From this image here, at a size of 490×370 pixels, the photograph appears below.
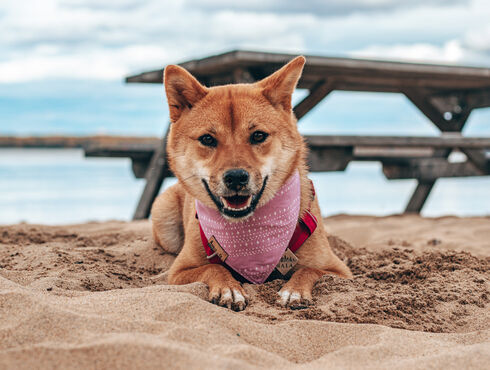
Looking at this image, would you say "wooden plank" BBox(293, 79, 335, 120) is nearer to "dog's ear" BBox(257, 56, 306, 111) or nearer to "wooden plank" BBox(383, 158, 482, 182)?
"wooden plank" BBox(383, 158, 482, 182)

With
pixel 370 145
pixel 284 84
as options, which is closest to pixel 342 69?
pixel 370 145

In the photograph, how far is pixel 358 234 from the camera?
494cm

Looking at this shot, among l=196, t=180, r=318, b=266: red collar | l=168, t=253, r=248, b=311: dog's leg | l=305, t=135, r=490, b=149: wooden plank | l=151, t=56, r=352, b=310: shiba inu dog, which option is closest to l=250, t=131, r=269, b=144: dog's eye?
l=151, t=56, r=352, b=310: shiba inu dog

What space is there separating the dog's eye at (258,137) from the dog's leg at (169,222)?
1480 mm

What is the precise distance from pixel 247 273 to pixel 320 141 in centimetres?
316

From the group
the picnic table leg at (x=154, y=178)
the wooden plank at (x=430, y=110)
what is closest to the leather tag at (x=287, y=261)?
the picnic table leg at (x=154, y=178)

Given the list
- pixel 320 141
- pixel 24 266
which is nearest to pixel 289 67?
pixel 24 266

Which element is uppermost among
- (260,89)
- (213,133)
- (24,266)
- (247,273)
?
(260,89)

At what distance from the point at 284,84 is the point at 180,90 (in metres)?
0.62

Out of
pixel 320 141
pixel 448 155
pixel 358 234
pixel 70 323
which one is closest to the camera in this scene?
pixel 70 323

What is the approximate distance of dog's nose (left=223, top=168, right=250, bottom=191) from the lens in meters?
2.51

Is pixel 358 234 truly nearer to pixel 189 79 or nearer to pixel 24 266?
pixel 189 79

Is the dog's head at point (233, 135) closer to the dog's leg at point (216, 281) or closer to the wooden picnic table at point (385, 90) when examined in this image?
the dog's leg at point (216, 281)

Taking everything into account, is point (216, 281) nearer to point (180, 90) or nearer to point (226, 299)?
point (226, 299)
